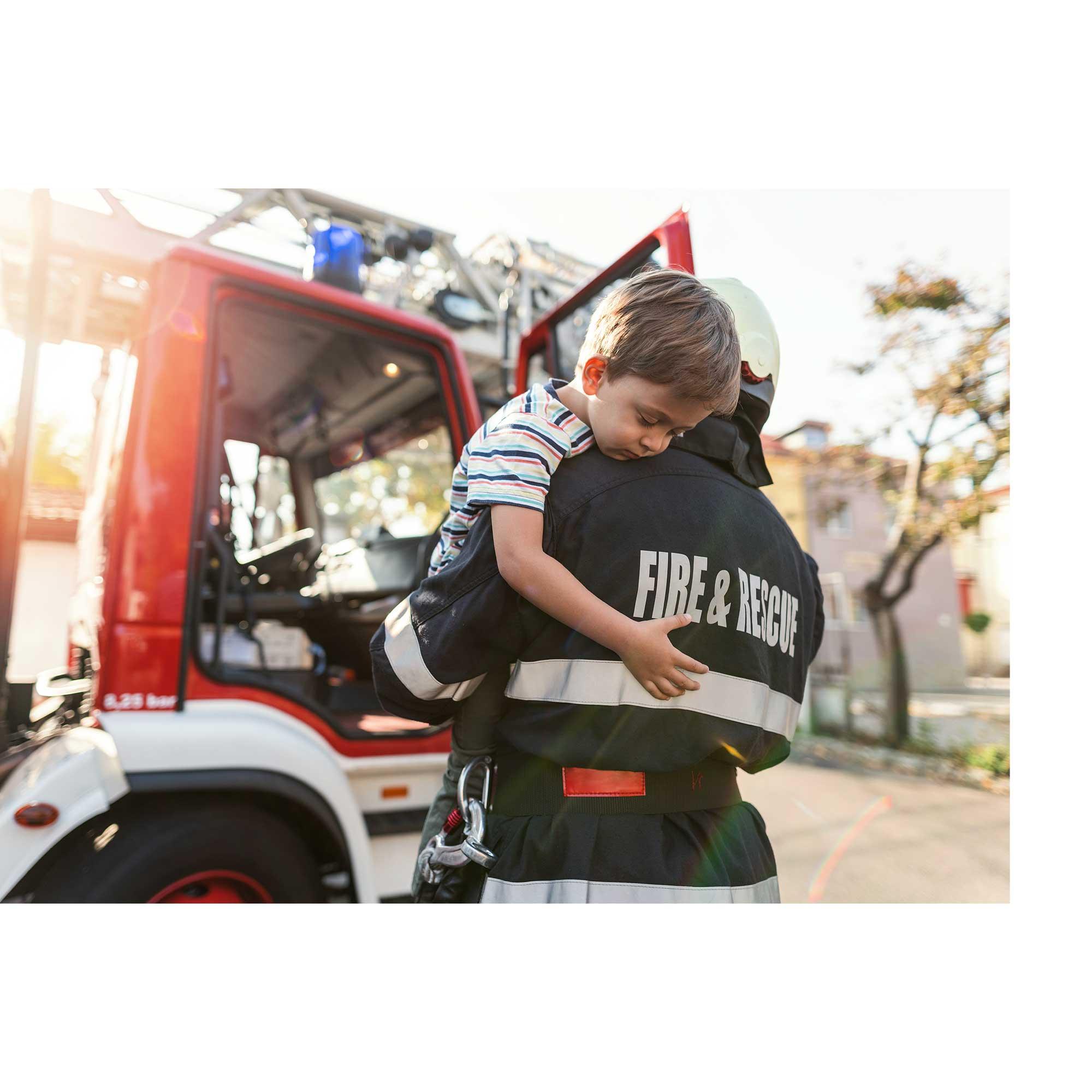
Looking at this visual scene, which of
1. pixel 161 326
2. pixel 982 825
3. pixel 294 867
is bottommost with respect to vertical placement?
pixel 982 825

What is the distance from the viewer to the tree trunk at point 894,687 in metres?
8.88

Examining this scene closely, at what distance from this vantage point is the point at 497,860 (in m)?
1.12

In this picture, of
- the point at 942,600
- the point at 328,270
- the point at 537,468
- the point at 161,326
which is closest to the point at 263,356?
the point at 328,270

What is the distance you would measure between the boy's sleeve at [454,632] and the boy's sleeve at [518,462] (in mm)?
56

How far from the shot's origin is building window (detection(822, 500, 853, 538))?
31.1 ft

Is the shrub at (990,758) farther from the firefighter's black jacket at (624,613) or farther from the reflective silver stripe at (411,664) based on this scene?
the reflective silver stripe at (411,664)

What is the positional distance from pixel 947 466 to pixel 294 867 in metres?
7.03

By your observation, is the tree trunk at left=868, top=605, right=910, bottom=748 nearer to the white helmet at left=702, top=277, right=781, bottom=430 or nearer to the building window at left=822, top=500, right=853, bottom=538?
the building window at left=822, top=500, right=853, bottom=538

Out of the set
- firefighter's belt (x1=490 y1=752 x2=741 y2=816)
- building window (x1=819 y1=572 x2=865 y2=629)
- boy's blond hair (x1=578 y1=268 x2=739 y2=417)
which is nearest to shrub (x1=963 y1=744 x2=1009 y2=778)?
building window (x1=819 y1=572 x2=865 y2=629)

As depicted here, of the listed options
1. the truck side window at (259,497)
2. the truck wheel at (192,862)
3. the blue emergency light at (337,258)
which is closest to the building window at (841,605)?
the truck side window at (259,497)

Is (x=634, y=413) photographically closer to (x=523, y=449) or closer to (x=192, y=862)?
(x=523, y=449)

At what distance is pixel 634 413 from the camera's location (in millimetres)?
1076

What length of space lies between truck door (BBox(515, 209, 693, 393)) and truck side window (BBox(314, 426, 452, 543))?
17.7 inches

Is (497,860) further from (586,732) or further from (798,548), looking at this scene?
(798,548)
